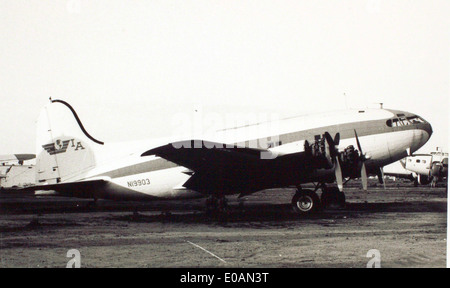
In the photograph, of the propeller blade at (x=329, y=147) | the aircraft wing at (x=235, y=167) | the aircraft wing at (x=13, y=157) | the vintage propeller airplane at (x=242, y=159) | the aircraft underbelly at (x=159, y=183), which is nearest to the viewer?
the aircraft wing at (x=235, y=167)

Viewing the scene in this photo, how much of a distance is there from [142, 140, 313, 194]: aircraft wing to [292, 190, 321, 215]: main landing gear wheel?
70cm

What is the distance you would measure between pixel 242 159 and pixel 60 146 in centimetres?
748

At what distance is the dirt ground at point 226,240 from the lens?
865 cm

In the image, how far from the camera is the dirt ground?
8648 mm

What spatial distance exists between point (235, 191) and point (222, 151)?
224cm

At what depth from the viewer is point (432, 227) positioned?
1298cm

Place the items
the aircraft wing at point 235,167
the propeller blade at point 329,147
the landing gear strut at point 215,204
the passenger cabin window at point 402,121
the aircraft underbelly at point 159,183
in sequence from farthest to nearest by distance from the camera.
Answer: the passenger cabin window at point 402,121, the landing gear strut at point 215,204, the aircraft underbelly at point 159,183, the propeller blade at point 329,147, the aircraft wing at point 235,167

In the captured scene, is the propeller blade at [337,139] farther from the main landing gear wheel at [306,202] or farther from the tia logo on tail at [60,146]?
the tia logo on tail at [60,146]

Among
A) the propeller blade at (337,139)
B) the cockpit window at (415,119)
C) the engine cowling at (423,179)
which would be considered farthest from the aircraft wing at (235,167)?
the engine cowling at (423,179)

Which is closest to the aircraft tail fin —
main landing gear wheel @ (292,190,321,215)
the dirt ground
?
the dirt ground

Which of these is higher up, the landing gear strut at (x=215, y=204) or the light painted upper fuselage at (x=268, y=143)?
the light painted upper fuselage at (x=268, y=143)

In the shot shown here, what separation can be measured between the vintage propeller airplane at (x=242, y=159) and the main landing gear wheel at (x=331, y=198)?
0.13ft
